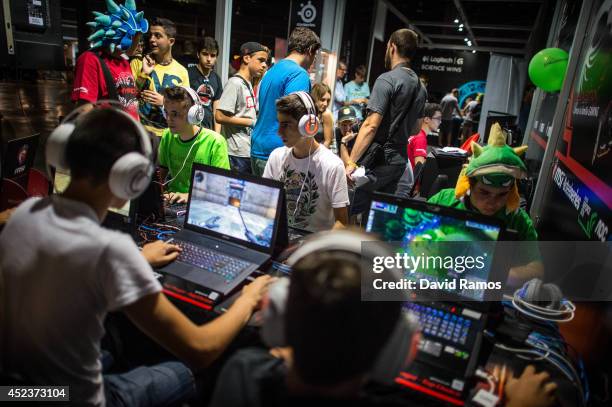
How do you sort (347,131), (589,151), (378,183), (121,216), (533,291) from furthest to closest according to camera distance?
(347,131)
(378,183)
(589,151)
(121,216)
(533,291)

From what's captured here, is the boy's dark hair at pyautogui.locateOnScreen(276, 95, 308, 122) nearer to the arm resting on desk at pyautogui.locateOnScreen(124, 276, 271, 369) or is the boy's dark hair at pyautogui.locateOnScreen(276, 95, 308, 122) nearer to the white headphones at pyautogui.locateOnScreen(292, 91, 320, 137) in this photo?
the white headphones at pyautogui.locateOnScreen(292, 91, 320, 137)

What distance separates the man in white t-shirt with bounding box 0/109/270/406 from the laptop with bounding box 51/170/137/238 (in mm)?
733

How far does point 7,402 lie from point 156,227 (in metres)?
1.20

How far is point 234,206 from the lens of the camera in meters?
1.82

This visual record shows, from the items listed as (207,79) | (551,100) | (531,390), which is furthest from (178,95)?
(551,100)

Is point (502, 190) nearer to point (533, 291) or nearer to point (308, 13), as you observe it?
point (533, 291)

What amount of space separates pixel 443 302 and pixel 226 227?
39.0 inches

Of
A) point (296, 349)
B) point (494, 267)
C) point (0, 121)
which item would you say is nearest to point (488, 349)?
point (494, 267)

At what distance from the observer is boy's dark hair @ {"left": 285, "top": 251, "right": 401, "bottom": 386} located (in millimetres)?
728

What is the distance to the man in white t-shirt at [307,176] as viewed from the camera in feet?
7.47

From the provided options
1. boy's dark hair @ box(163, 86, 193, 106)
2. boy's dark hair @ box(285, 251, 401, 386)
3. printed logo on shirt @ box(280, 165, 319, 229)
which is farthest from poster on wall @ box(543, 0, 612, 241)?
boy's dark hair @ box(163, 86, 193, 106)

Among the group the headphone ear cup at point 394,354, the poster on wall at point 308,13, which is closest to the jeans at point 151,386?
the headphone ear cup at point 394,354

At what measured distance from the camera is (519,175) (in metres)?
1.72

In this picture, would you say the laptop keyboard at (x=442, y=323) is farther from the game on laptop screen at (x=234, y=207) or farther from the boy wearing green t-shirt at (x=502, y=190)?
the game on laptop screen at (x=234, y=207)
